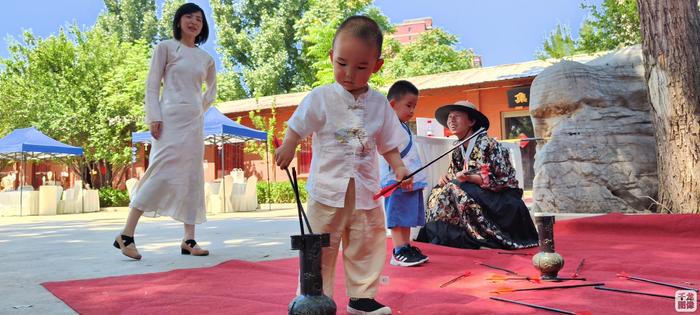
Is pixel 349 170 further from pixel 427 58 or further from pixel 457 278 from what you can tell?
pixel 427 58

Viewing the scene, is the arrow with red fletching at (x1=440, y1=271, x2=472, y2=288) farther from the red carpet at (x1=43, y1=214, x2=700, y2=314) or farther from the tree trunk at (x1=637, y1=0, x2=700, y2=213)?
the tree trunk at (x1=637, y1=0, x2=700, y2=213)

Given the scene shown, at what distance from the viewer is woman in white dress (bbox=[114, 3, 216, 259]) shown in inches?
132

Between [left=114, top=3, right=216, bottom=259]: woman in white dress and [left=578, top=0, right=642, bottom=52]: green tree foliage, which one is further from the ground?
[left=578, top=0, right=642, bottom=52]: green tree foliage

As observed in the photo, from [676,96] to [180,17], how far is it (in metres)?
4.27

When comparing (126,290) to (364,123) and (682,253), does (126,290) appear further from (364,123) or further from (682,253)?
(682,253)

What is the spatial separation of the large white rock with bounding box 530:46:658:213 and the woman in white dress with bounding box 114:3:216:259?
3.80 metres

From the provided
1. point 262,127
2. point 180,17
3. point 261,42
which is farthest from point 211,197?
point 261,42

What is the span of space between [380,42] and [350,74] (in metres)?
0.15

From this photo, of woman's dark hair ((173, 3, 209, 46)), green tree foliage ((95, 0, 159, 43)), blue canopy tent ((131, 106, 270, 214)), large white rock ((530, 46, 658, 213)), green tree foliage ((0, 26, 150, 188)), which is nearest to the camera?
woman's dark hair ((173, 3, 209, 46))

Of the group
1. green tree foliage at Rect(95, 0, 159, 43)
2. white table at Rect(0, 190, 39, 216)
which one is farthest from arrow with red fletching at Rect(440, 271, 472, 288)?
green tree foliage at Rect(95, 0, 159, 43)

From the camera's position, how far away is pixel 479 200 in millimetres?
3875

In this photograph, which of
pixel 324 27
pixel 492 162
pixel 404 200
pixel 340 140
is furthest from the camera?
pixel 324 27

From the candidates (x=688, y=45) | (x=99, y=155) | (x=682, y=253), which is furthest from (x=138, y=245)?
(x=99, y=155)

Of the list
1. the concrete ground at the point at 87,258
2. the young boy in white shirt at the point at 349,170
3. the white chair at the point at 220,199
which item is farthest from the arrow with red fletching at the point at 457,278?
the white chair at the point at 220,199
